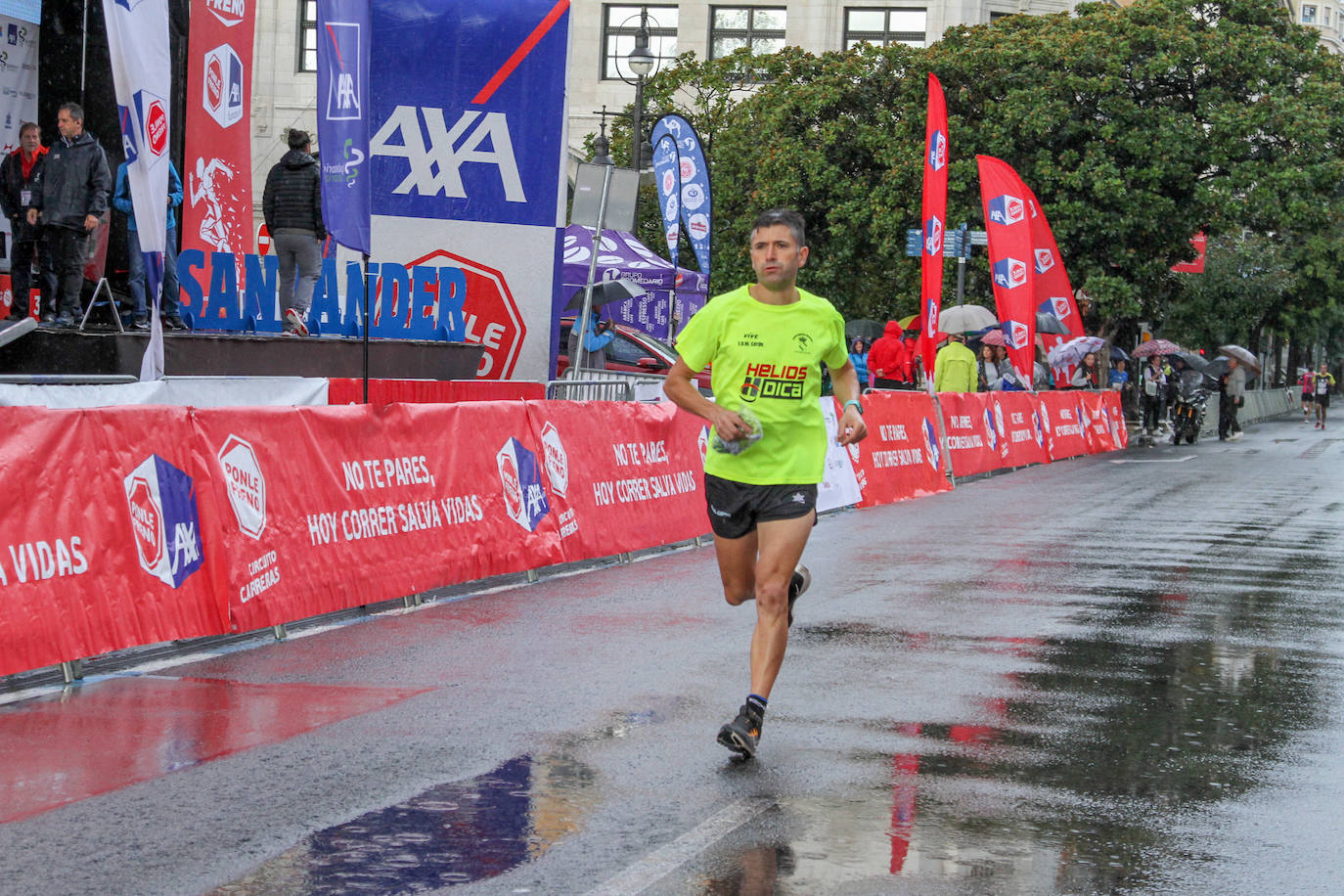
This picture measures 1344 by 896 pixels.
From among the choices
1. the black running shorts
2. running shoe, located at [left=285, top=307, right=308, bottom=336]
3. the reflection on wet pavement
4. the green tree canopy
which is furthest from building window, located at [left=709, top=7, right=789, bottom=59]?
the reflection on wet pavement

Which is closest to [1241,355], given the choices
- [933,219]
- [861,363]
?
[861,363]

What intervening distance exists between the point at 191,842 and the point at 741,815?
1.61 metres

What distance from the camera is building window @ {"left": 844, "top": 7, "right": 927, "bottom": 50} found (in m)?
53.6

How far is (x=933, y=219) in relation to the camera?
890 inches

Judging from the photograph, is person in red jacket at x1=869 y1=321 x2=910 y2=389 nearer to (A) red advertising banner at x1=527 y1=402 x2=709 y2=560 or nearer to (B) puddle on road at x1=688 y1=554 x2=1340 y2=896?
(A) red advertising banner at x1=527 y1=402 x2=709 y2=560

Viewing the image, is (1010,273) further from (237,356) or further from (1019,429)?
(237,356)

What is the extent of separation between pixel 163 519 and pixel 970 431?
1619 centimetres

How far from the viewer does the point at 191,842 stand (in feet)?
16.3

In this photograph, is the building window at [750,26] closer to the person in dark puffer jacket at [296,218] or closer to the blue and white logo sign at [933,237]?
the blue and white logo sign at [933,237]

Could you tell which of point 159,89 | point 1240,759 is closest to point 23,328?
point 159,89

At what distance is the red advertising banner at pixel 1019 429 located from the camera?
24.7m

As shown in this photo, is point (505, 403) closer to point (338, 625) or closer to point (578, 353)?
point (338, 625)

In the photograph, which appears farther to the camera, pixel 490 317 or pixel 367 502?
pixel 490 317

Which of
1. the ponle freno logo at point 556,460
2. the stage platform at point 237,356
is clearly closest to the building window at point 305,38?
the stage platform at point 237,356
